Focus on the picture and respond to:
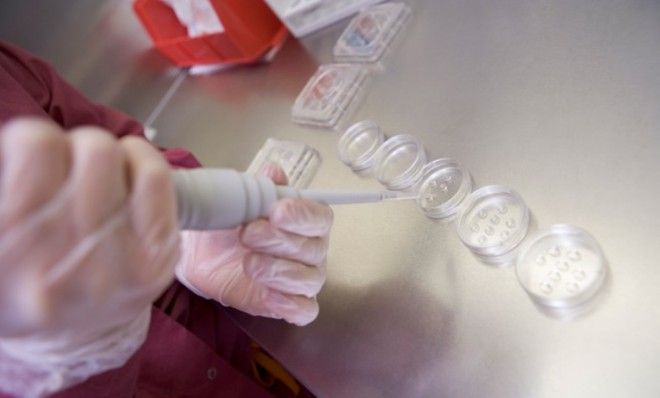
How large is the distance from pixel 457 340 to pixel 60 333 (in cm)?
41

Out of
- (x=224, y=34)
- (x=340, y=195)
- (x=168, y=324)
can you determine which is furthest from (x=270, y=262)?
(x=224, y=34)

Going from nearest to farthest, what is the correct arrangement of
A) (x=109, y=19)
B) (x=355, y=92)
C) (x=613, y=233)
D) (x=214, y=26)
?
1. (x=613, y=233)
2. (x=355, y=92)
3. (x=214, y=26)
4. (x=109, y=19)

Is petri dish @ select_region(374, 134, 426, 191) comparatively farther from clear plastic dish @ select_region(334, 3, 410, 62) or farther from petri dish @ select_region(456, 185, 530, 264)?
clear plastic dish @ select_region(334, 3, 410, 62)

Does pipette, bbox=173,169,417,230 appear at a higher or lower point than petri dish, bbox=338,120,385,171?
higher

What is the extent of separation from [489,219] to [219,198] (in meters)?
0.35

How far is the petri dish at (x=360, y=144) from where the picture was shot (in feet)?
2.68

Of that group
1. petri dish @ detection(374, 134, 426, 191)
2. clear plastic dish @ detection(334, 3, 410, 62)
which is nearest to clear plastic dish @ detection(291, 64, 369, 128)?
clear plastic dish @ detection(334, 3, 410, 62)

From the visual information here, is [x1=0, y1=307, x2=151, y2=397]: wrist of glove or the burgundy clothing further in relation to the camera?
the burgundy clothing

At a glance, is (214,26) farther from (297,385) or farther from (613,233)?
(613,233)

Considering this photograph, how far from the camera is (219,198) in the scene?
1.48ft

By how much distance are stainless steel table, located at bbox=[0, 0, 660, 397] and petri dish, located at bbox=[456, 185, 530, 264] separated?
16 mm

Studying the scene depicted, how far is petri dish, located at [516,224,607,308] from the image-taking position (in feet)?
1.84

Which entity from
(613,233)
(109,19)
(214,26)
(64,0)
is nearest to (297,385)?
(613,233)

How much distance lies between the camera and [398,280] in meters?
0.71
